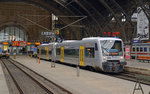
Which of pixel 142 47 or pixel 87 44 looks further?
pixel 142 47

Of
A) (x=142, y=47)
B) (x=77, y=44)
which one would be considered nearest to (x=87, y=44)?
(x=77, y=44)

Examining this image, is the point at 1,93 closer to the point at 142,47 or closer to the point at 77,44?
the point at 77,44

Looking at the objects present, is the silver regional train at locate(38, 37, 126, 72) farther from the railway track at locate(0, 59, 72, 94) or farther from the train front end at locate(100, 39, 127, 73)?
the railway track at locate(0, 59, 72, 94)

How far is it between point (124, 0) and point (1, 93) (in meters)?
34.4

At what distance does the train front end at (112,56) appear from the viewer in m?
18.7

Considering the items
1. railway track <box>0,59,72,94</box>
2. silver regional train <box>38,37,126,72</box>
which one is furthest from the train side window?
railway track <box>0,59,72,94</box>

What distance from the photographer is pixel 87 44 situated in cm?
2191

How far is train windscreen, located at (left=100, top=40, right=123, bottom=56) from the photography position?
19297mm

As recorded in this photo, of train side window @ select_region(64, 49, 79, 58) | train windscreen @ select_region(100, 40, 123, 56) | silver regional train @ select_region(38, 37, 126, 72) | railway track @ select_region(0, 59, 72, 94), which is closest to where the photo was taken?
railway track @ select_region(0, 59, 72, 94)

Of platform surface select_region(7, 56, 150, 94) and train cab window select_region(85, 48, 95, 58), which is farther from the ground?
train cab window select_region(85, 48, 95, 58)

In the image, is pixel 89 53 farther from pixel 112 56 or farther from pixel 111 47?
pixel 112 56

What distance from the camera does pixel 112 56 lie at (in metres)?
19.3

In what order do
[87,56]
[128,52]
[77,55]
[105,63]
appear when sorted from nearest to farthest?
[105,63] < [87,56] < [77,55] < [128,52]

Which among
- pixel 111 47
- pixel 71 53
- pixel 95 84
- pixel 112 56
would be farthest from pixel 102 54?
pixel 71 53
